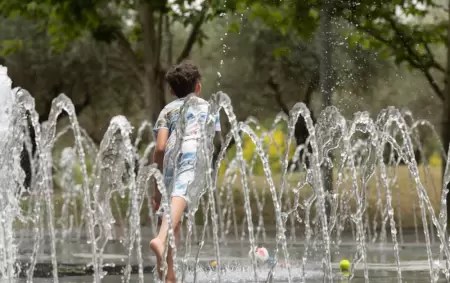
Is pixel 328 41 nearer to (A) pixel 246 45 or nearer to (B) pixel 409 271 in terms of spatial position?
(B) pixel 409 271

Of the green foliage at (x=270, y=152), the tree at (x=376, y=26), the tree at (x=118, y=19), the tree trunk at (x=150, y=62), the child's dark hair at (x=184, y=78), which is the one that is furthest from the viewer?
the green foliage at (x=270, y=152)

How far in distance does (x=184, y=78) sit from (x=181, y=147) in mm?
422

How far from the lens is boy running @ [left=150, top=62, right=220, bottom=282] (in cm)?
694

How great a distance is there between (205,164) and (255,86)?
2403cm

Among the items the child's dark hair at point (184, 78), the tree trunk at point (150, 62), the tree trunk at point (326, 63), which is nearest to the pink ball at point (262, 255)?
the child's dark hair at point (184, 78)

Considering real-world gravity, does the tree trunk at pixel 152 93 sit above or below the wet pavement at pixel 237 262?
above

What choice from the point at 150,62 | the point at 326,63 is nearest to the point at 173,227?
the point at 326,63

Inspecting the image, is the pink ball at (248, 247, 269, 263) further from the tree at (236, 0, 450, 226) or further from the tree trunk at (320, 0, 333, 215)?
the tree at (236, 0, 450, 226)

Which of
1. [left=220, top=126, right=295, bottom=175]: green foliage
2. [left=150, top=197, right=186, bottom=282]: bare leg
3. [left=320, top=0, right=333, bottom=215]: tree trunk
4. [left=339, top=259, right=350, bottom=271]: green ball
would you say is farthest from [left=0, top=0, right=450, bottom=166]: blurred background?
[left=150, top=197, right=186, bottom=282]: bare leg

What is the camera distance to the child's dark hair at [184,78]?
23.3 ft

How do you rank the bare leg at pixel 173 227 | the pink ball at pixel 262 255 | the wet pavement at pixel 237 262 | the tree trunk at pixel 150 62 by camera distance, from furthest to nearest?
the tree trunk at pixel 150 62, the pink ball at pixel 262 255, the wet pavement at pixel 237 262, the bare leg at pixel 173 227

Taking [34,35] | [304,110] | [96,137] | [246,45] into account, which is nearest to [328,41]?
[304,110]

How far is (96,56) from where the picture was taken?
3130 centimetres

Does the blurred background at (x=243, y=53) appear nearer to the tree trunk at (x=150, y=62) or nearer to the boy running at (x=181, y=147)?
the tree trunk at (x=150, y=62)
